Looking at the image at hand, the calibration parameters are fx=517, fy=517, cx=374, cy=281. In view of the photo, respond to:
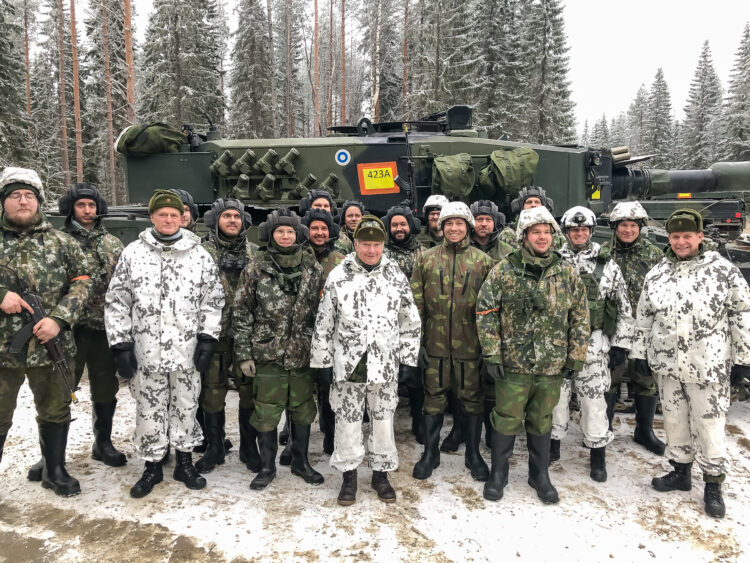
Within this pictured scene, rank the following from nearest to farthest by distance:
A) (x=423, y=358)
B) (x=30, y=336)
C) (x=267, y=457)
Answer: (x=30, y=336) → (x=267, y=457) → (x=423, y=358)

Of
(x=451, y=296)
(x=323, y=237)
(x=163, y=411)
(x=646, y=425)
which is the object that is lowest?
(x=646, y=425)

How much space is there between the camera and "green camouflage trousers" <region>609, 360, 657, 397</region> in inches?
176

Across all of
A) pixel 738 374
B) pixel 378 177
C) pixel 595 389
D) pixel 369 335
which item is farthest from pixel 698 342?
pixel 378 177

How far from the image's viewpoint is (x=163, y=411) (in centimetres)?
382

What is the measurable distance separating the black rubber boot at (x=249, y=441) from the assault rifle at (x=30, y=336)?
4.46 feet

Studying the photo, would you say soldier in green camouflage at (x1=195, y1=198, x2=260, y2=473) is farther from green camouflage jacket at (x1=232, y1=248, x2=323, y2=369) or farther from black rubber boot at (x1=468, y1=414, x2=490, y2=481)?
black rubber boot at (x1=468, y1=414, x2=490, y2=481)

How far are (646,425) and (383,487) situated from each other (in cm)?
257

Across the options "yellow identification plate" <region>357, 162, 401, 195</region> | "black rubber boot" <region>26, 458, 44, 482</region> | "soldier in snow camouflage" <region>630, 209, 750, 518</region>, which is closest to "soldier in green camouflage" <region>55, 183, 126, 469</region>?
"black rubber boot" <region>26, 458, 44, 482</region>

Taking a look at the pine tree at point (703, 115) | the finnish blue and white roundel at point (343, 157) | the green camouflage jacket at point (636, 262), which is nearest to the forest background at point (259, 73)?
the pine tree at point (703, 115)

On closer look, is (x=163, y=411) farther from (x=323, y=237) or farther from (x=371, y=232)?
(x=371, y=232)

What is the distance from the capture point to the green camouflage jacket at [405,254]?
483 centimetres

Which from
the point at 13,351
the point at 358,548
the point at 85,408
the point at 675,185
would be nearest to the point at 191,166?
the point at 85,408

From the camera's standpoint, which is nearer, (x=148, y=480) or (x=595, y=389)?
(x=148, y=480)

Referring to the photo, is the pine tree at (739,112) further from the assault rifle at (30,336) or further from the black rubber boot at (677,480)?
the assault rifle at (30,336)
